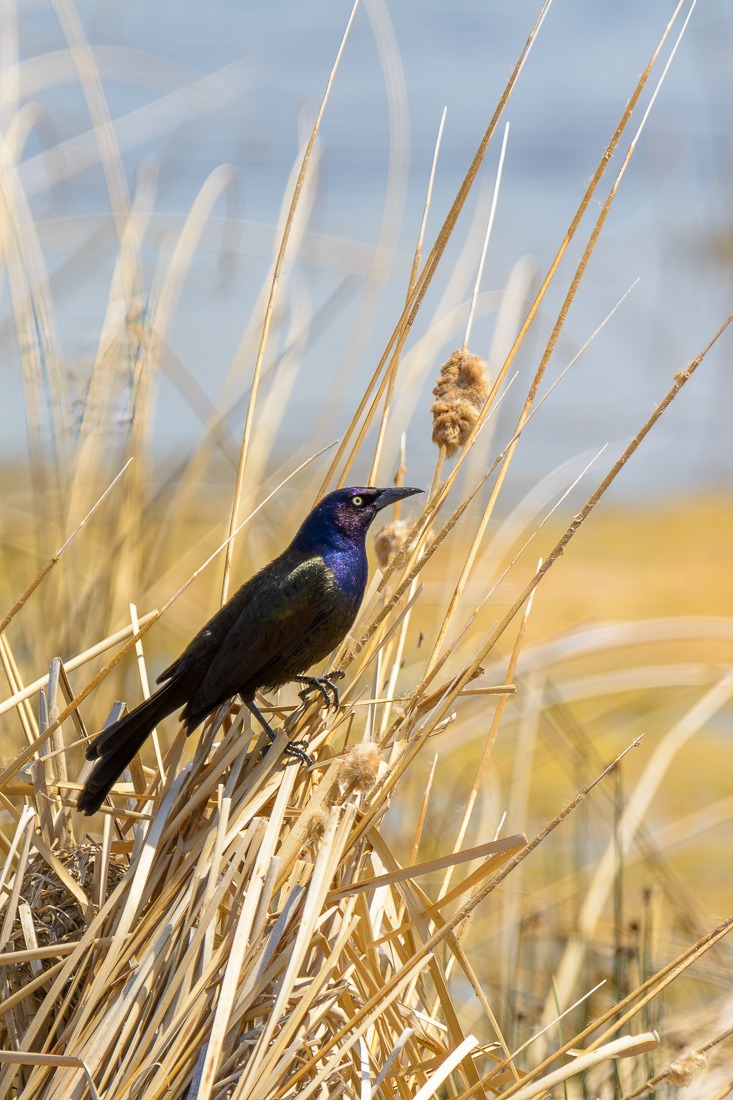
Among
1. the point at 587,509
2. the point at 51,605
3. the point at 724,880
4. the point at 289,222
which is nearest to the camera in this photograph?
the point at 587,509

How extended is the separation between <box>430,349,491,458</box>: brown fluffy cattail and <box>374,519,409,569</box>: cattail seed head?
17cm

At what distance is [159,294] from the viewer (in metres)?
2.39

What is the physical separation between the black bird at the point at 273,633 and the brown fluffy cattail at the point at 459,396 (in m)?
0.27

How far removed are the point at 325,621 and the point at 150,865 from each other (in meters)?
0.46

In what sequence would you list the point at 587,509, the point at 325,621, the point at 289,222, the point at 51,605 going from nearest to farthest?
1. the point at 587,509
2. the point at 289,222
3. the point at 325,621
4. the point at 51,605

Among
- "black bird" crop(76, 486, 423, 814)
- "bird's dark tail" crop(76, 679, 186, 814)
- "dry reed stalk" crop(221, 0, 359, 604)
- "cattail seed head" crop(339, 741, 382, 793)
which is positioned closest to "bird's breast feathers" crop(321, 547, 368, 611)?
"black bird" crop(76, 486, 423, 814)

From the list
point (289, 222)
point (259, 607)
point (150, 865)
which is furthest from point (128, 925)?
point (289, 222)

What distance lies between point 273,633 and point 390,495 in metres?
0.29

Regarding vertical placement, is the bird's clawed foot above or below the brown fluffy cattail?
below

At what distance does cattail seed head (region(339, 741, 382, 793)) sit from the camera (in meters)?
1.24

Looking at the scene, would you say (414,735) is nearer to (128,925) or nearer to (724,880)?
(128,925)

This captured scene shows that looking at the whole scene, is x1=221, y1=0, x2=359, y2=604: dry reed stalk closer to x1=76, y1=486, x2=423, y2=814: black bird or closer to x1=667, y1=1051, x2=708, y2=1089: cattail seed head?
x1=76, y1=486, x2=423, y2=814: black bird

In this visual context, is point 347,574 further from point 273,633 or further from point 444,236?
point 444,236

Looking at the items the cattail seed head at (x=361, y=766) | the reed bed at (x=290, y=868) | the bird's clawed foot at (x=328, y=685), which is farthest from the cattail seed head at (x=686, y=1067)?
the bird's clawed foot at (x=328, y=685)
